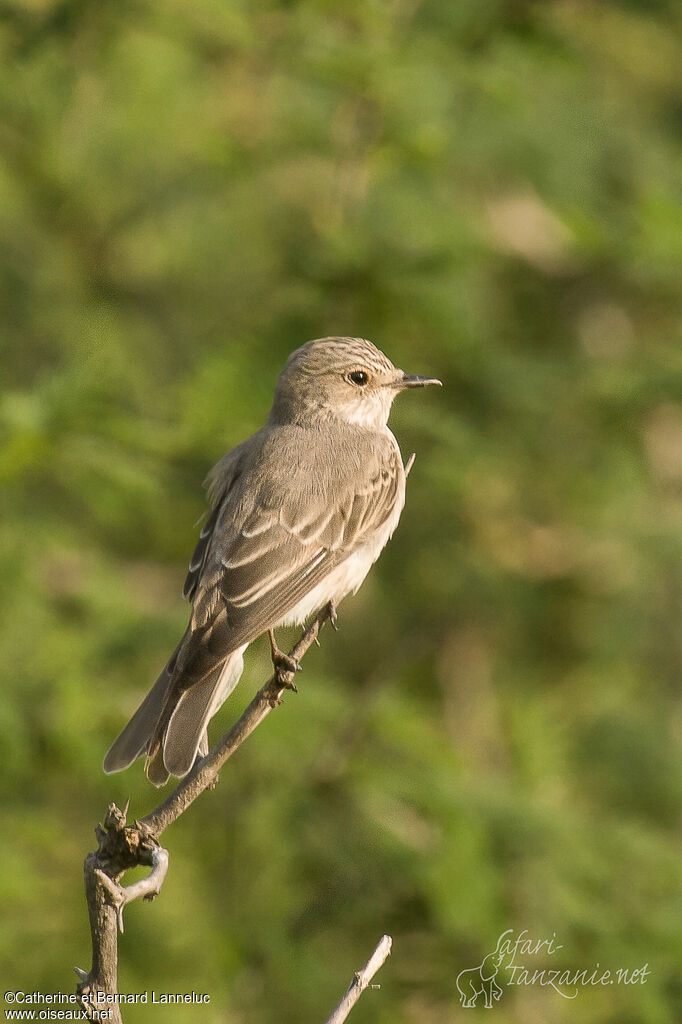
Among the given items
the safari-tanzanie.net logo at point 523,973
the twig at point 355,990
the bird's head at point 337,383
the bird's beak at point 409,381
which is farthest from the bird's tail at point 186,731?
the safari-tanzanie.net logo at point 523,973

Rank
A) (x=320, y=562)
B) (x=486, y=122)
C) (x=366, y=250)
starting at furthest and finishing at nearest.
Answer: (x=486, y=122) → (x=366, y=250) → (x=320, y=562)

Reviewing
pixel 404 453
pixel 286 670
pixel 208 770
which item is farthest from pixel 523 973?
pixel 208 770

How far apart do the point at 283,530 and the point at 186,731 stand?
2.81ft

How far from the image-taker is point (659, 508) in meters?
7.95

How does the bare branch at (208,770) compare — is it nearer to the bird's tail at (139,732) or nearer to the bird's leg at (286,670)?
the bird's leg at (286,670)

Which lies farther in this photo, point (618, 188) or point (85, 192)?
point (618, 188)

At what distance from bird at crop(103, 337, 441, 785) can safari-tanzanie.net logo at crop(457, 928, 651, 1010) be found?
172 centimetres

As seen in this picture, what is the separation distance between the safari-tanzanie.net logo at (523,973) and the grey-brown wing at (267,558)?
5.77 ft

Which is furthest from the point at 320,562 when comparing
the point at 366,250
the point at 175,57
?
the point at 175,57

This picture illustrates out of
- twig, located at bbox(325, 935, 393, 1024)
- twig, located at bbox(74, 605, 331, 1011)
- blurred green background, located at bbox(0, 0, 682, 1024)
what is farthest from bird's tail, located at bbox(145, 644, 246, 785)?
blurred green background, located at bbox(0, 0, 682, 1024)

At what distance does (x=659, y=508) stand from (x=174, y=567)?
3.08 meters

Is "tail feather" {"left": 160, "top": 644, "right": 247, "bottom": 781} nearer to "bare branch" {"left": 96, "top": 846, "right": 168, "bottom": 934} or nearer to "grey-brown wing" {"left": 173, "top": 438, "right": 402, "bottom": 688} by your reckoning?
"grey-brown wing" {"left": 173, "top": 438, "right": 402, "bottom": 688}

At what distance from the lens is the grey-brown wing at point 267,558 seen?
3.56m

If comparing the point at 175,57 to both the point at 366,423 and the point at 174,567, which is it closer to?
the point at 174,567
